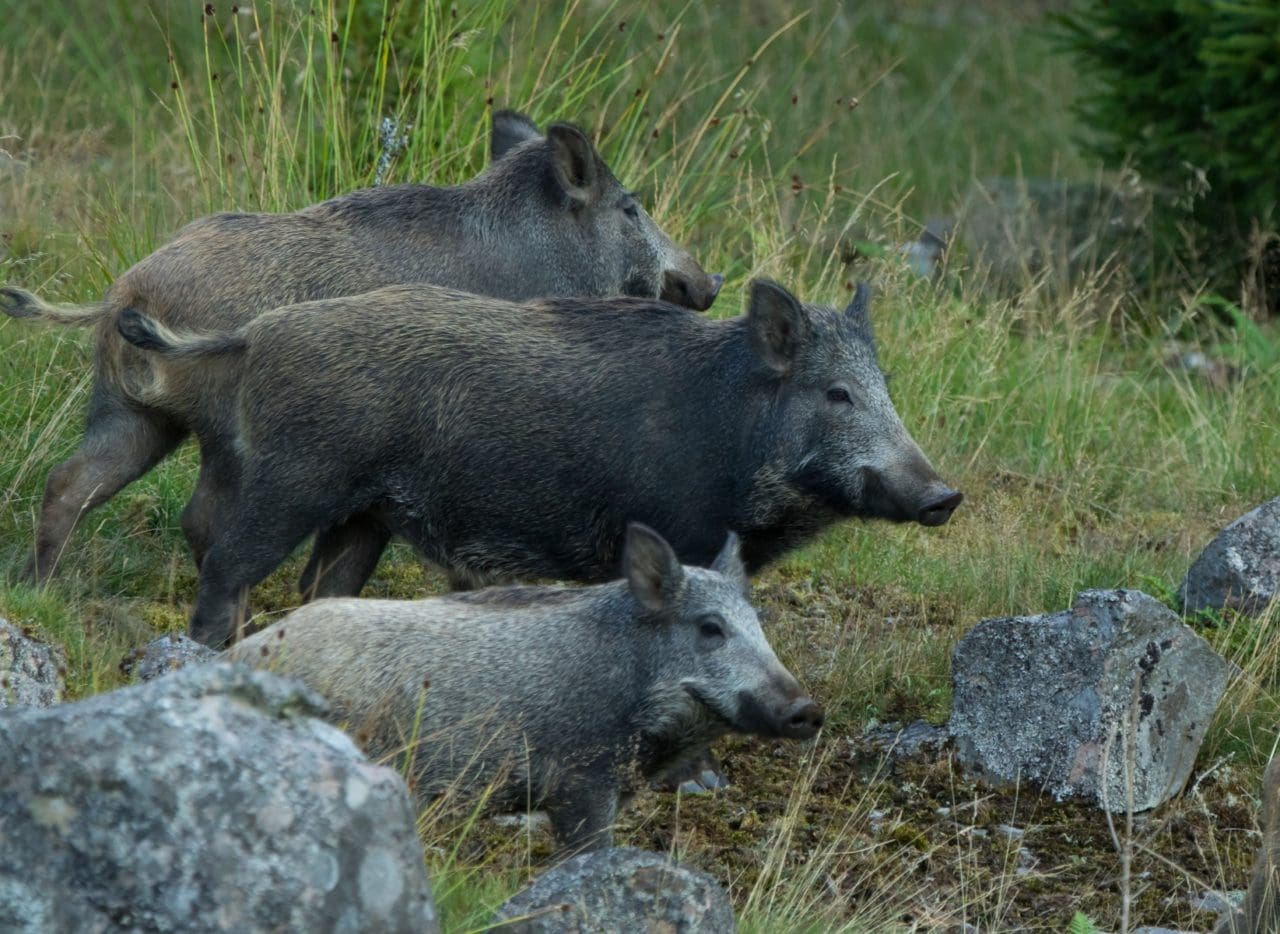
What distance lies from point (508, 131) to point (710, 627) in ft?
9.85

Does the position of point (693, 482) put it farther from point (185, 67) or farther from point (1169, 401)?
point (185, 67)

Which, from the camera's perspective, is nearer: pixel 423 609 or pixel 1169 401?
pixel 423 609

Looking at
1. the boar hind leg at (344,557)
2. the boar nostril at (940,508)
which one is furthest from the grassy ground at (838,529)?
the boar nostril at (940,508)

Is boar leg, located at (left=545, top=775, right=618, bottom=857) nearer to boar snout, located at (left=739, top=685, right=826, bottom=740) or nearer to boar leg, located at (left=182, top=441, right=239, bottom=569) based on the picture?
boar snout, located at (left=739, top=685, right=826, bottom=740)

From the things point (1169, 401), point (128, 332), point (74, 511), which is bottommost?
point (1169, 401)

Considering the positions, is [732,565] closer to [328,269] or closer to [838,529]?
[328,269]

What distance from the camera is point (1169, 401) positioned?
898 centimetres

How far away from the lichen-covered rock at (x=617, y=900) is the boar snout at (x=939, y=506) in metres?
1.80

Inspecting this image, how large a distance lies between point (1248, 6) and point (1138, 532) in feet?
10.5

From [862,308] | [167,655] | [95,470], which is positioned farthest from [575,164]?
[167,655]

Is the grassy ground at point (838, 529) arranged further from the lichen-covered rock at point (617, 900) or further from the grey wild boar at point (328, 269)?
the grey wild boar at point (328, 269)

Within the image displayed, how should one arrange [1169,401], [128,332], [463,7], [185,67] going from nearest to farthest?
[128,332], [463,7], [1169,401], [185,67]

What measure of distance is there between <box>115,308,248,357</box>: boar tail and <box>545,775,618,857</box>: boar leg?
169 cm

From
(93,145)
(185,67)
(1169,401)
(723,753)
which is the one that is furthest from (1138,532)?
(185,67)
